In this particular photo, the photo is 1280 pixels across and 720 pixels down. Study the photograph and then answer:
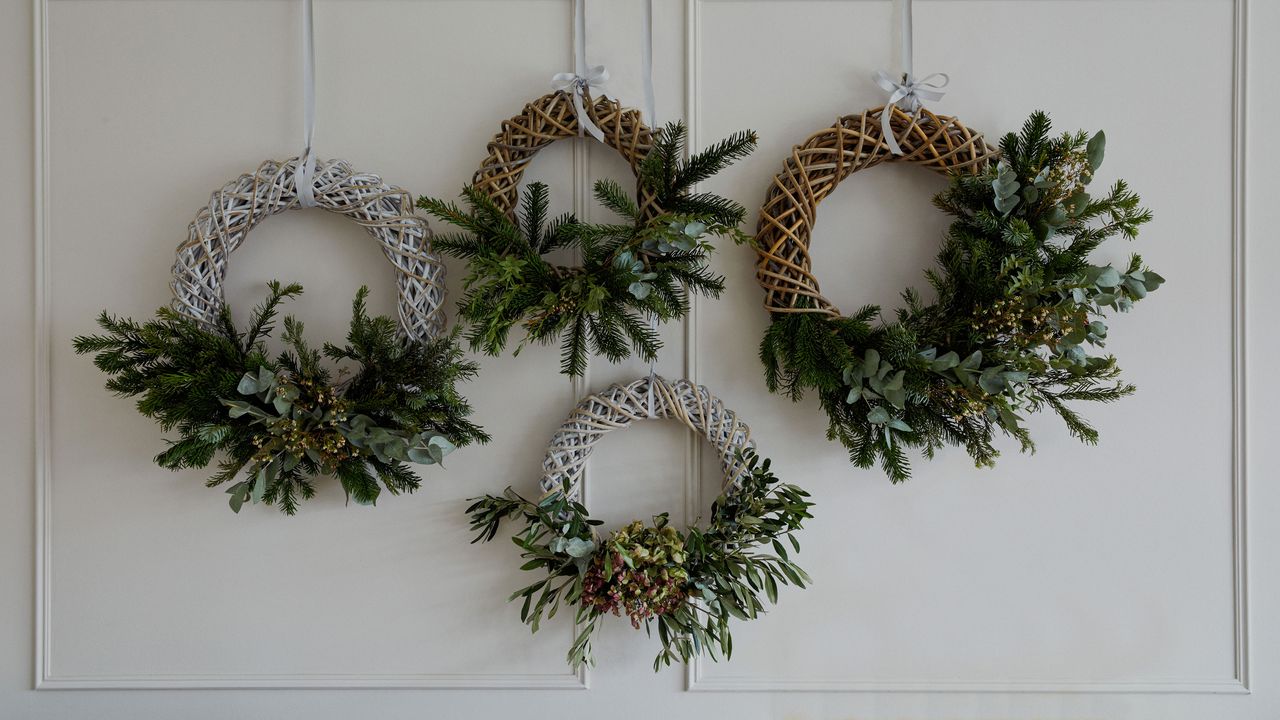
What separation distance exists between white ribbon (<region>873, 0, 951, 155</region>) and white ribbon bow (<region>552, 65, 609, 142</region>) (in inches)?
18.8

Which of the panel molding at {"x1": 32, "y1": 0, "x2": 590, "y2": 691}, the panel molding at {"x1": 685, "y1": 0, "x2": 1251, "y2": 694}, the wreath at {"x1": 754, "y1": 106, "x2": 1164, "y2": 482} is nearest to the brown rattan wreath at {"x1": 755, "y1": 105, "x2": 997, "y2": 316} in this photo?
the wreath at {"x1": 754, "y1": 106, "x2": 1164, "y2": 482}

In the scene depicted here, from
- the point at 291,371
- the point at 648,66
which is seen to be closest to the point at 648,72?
the point at 648,66

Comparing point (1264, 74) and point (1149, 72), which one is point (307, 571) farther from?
point (1264, 74)

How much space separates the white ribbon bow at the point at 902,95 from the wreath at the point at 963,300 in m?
0.02

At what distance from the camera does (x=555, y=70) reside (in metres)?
1.24

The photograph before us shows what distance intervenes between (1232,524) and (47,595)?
217cm

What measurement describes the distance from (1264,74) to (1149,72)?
210 millimetres

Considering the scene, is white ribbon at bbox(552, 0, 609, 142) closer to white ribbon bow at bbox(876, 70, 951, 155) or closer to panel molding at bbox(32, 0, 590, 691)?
panel molding at bbox(32, 0, 590, 691)

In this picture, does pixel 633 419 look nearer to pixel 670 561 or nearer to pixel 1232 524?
pixel 670 561

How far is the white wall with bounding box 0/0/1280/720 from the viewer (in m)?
1.24

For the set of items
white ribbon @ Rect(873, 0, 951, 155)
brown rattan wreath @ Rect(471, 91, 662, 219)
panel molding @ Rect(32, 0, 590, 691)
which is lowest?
panel molding @ Rect(32, 0, 590, 691)

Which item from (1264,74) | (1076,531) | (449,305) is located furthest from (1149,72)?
(449,305)

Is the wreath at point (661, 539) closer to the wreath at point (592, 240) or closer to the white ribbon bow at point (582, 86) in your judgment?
the wreath at point (592, 240)

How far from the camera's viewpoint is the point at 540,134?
1159 millimetres
